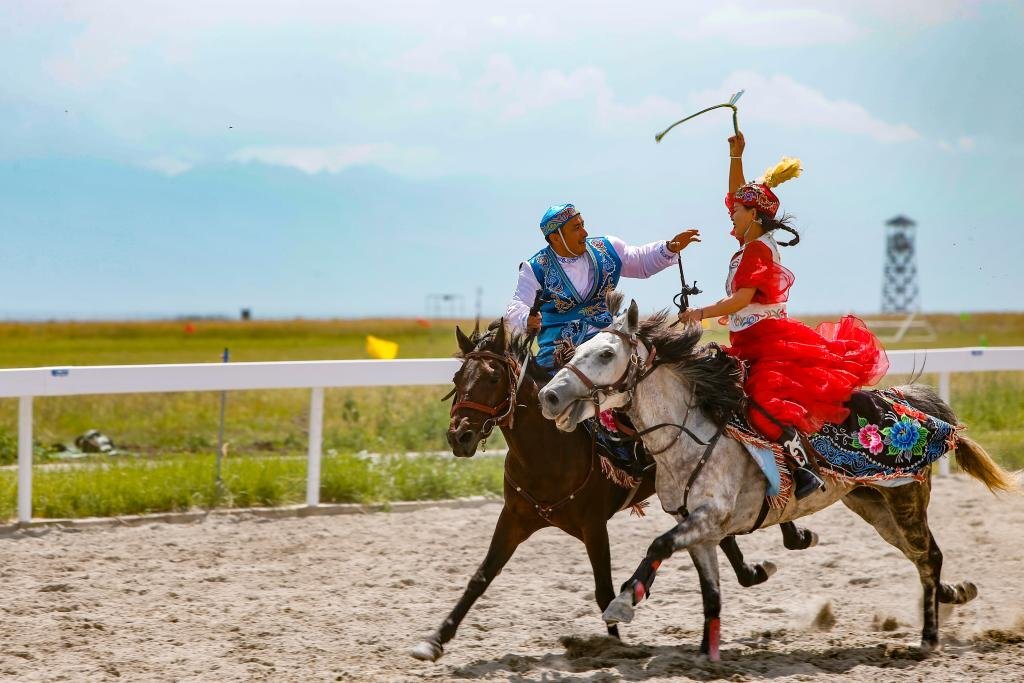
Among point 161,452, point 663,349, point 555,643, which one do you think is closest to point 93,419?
point 161,452

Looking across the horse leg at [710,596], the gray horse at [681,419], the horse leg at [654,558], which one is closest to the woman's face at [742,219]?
the gray horse at [681,419]

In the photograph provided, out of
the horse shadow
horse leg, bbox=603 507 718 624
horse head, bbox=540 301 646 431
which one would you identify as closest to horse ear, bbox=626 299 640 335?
horse head, bbox=540 301 646 431

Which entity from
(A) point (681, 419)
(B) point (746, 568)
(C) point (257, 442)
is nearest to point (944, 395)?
(B) point (746, 568)

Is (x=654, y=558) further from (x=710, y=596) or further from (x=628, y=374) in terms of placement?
(x=628, y=374)

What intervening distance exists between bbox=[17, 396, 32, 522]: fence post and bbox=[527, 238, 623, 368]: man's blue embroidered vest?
13.4 ft

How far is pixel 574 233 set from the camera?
579cm

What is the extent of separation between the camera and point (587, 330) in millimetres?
5840

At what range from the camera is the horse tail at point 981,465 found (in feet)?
19.6

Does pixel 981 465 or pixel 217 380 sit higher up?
pixel 217 380

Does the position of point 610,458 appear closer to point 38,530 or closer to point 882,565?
point 882,565

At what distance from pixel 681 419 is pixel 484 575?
120cm

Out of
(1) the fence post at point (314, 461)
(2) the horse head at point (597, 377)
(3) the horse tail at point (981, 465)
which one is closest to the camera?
(2) the horse head at point (597, 377)

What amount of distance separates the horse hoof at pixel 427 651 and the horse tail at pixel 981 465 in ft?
9.46

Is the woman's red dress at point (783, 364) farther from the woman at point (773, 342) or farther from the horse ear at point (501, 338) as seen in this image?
the horse ear at point (501, 338)
